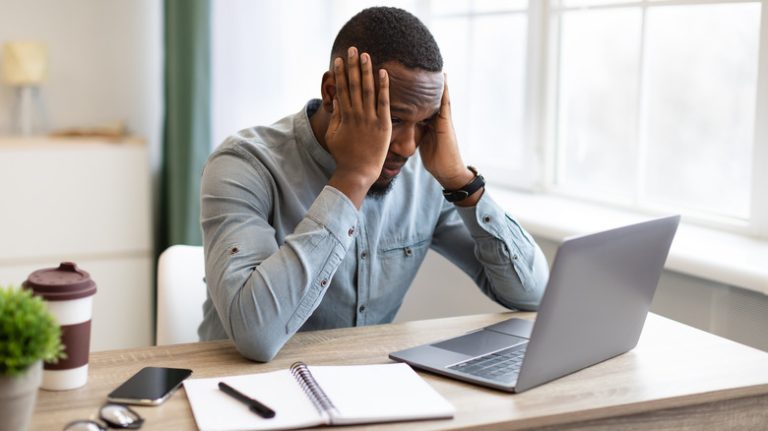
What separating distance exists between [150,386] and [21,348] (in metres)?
0.31

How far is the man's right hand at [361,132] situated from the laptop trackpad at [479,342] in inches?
11.2

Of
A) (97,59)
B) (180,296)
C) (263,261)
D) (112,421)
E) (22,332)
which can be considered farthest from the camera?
(97,59)

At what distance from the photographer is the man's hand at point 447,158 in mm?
1877

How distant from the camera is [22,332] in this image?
1096mm

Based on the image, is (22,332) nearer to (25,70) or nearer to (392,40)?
(392,40)

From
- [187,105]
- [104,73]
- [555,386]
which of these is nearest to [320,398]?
[555,386]

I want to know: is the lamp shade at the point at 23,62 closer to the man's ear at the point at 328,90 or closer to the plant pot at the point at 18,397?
the man's ear at the point at 328,90

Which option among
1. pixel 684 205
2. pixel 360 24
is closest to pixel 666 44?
pixel 684 205

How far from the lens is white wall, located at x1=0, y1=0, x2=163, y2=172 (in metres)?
3.55

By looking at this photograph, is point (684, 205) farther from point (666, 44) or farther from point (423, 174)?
point (423, 174)

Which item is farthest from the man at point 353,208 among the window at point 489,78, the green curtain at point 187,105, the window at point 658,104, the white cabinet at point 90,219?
the white cabinet at point 90,219

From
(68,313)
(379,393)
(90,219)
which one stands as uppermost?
(68,313)

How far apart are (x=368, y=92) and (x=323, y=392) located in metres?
0.57

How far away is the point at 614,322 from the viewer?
157 cm
